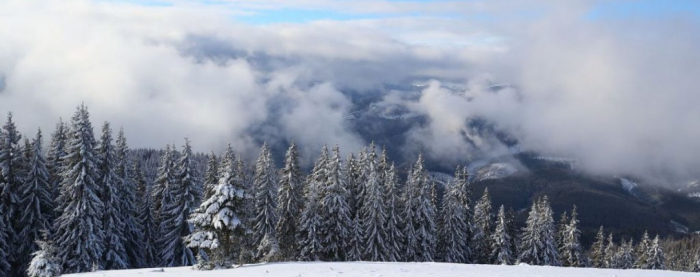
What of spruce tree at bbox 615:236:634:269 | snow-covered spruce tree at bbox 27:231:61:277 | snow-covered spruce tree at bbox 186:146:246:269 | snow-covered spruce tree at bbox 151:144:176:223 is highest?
snow-covered spruce tree at bbox 151:144:176:223

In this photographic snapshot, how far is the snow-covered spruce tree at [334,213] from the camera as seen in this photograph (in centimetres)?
4775

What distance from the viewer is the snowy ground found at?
23234 millimetres

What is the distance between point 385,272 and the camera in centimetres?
2312

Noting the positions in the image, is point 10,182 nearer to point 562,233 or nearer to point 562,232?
point 562,232

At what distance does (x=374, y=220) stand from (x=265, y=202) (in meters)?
10.8

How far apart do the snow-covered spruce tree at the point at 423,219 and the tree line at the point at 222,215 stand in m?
0.15

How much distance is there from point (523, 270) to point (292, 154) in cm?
2794

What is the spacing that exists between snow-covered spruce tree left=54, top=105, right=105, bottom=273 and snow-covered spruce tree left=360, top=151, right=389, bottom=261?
77.1ft

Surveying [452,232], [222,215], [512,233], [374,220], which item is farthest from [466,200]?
[222,215]

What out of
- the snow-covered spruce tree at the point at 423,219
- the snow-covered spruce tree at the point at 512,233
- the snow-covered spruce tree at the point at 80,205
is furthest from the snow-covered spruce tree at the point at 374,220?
the snow-covered spruce tree at the point at 80,205

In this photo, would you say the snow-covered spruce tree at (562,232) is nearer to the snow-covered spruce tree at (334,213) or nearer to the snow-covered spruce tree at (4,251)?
the snow-covered spruce tree at (334,213)

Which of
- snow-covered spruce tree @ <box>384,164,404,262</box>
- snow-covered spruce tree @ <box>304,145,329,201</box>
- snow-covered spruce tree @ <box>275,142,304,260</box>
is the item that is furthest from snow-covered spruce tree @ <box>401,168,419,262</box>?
snow-covered spruce tree @ <box>275,142,304,260</box>

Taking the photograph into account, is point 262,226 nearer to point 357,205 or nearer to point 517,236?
point 357,205

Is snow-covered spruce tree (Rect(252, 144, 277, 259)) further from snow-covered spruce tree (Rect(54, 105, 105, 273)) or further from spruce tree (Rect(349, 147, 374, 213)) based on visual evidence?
snow-covered spruce tree (Rect(54, 105, 105, 273))
